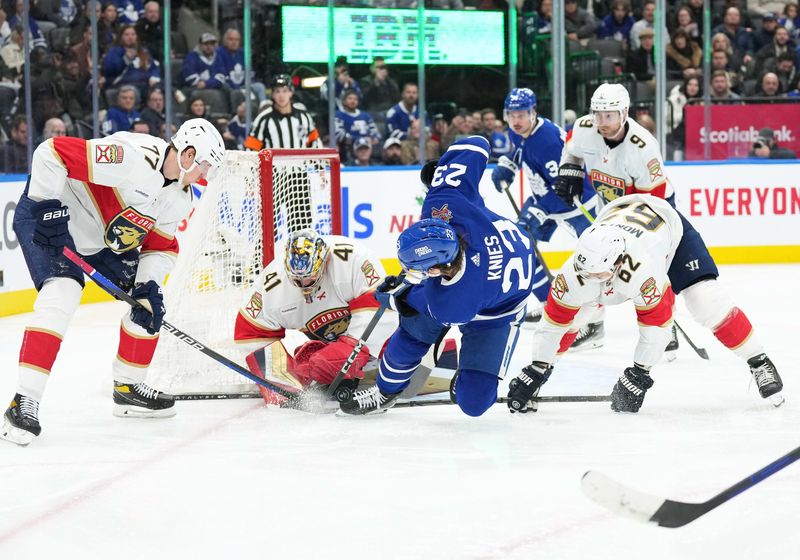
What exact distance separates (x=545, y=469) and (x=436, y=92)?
528 cm

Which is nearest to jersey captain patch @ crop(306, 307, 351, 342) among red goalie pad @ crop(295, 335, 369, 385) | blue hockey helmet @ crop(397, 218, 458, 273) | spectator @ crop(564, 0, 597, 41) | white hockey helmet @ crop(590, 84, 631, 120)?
red goalie pad @ crop(295, 335, 369, 385)

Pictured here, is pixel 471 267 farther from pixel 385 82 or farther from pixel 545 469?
pixel 385 82

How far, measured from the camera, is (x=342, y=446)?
10.9ft

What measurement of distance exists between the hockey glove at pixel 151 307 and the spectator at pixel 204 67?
14.1ft

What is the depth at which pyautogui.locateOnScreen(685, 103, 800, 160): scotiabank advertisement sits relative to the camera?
327 inches

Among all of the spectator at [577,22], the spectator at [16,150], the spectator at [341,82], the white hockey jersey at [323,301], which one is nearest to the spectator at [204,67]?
the spectator at [341,82]

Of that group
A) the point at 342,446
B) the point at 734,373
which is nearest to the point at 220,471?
the point at 342,446

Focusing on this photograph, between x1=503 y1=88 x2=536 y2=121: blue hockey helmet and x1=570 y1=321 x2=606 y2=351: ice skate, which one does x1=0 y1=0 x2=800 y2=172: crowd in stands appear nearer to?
x1=503 y1=88 x2=536 y2=121: blue hockey helmet

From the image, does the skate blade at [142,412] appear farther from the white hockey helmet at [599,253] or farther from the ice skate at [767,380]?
the ice skate at [767,380]

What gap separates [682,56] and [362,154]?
8.32 feet

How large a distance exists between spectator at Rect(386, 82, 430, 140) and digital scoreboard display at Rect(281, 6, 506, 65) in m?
0.21

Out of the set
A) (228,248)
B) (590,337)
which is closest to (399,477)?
(228,248)

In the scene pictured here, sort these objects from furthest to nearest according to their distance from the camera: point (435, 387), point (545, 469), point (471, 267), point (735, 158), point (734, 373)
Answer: point (735, 158)
point (734, 373)
point (435, 387)
point (471, 267)
point (545, 469)

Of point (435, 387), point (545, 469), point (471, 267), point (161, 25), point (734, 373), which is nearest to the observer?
point (545, 469)
